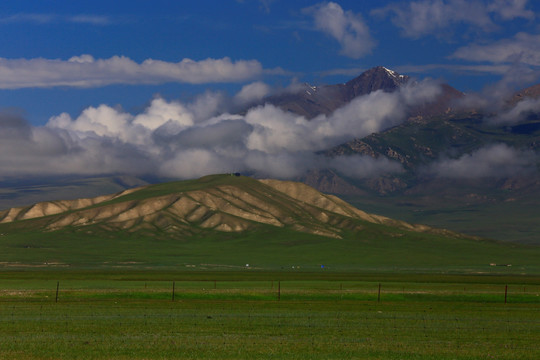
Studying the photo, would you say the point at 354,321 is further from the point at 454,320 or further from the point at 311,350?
the point at 311,350

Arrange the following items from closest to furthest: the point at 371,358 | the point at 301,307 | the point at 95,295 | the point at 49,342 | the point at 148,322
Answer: the point at 371,358 < the point at 49,342 < the point at 148,322 < the point at 301,307 < the point at 95,295

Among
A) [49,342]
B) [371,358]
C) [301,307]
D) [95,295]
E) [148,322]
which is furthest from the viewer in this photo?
[95,295]

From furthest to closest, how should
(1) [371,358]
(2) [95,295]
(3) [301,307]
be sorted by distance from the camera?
1. (2) [95,295]
2. (3) [301,307]
3. (1) [371,358]

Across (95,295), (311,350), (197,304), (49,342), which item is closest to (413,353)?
(311,350)

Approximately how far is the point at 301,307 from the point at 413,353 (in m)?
29.8

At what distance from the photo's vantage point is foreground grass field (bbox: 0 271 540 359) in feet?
146

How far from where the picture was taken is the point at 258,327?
5606 cm

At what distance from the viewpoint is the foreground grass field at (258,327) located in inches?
1752

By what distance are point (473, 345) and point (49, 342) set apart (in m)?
27.0

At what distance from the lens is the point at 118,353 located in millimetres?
43281

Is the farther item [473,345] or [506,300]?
[506,300]

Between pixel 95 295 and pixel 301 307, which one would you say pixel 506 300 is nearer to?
pixel 301 307

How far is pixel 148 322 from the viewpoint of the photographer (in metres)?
58.2

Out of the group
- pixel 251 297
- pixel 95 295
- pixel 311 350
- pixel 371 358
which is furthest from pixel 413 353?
pixel 95 295
